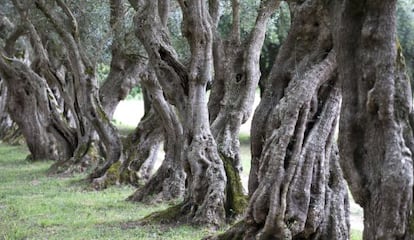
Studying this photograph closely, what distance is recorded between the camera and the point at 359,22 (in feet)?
17.4

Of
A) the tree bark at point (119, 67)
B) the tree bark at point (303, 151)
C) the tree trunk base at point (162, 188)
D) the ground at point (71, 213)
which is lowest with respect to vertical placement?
the ground at point (71, 213)

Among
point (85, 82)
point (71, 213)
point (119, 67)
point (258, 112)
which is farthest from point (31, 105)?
point (258, 112)

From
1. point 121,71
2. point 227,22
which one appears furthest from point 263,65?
point 121,71

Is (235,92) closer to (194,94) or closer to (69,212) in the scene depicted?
(194,94)

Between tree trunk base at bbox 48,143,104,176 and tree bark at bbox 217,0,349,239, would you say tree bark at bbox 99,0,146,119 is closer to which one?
tree trunk base at bbox 48,143,104,176

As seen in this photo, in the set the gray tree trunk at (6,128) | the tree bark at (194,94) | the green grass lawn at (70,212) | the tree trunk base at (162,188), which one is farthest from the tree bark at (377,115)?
the gray tree trunk at (6,128)

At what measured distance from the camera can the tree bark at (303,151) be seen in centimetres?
766

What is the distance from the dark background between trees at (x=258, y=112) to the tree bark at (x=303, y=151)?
0.01 metres

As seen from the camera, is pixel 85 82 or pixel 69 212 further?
pixel 85 82

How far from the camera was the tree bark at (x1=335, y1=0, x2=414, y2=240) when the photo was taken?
16.7 ft

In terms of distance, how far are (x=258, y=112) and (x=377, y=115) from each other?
346cm

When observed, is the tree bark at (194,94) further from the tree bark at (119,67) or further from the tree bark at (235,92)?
the tree bark at (119,67)

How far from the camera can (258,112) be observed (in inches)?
340

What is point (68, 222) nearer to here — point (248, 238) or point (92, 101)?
point (248, 238)
